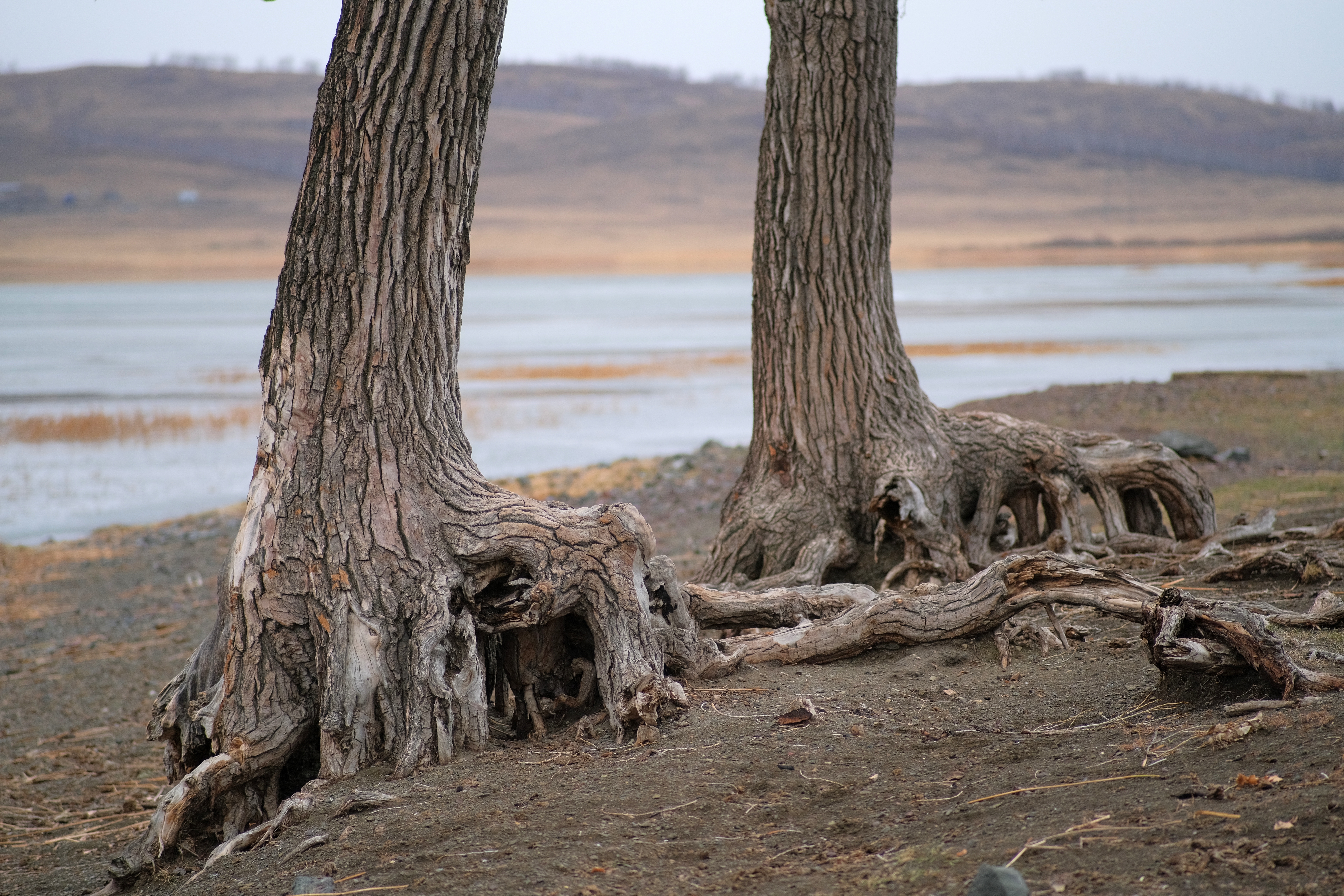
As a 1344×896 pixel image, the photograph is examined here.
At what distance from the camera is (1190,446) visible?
11398mm

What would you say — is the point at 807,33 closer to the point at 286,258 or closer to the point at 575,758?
the point at 286,258

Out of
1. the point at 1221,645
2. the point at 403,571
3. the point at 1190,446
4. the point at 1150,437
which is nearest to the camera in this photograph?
the point at 1221,645

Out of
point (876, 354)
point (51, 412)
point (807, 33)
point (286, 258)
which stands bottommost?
point (51, 412)

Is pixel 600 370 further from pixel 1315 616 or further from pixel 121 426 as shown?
pixel 1315 616

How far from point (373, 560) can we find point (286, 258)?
3.82ft

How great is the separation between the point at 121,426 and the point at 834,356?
16267 millimetres

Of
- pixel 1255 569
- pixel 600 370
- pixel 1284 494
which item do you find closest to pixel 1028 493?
pixel 1255 569

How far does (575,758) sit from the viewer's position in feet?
11.8

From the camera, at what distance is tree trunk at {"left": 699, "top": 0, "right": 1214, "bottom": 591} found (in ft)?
18.4

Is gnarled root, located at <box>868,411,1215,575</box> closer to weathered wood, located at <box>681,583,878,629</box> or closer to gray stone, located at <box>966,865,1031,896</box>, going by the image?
weathered wood, located at <box>681,583,878,629</box>

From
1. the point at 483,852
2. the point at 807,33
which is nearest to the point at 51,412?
the point at 807,33

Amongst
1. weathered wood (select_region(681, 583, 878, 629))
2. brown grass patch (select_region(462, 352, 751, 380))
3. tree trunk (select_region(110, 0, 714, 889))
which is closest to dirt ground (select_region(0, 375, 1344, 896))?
tree trunk (select_region(110, 0, 714, 889))

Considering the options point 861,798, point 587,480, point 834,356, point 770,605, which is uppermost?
point 834,356

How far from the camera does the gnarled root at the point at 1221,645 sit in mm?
3240
